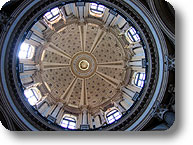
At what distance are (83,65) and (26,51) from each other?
7.33 metres

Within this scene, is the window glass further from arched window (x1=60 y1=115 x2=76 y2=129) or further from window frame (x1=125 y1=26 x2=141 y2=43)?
window frame (x1=125 y1=26 x2=141 y2=43)

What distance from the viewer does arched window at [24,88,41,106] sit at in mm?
Result: 14024

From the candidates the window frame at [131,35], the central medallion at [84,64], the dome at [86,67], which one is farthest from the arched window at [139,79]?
the central medallion at [84,64]

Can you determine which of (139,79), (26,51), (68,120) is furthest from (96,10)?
(68,120)

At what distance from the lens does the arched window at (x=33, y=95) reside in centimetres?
1402

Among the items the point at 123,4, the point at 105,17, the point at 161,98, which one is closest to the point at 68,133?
A: the point at 161,98

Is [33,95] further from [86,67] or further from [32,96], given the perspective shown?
[86,67]

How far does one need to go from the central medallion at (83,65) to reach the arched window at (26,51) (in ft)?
18.3

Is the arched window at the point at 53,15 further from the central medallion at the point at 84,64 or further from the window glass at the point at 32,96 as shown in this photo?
the central medallion at the point at 84,64

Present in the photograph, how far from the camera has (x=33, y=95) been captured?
14906 millimetres

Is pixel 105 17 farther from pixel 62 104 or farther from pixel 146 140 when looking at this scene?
pixel 146 140

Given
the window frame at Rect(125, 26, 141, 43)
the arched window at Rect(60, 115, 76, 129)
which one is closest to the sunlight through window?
the arched window at Rect(60, 115, 76, 129)

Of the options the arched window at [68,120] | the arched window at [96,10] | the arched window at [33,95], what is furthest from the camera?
the arched window at [96,10]

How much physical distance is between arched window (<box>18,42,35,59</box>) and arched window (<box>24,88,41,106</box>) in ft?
7.89
